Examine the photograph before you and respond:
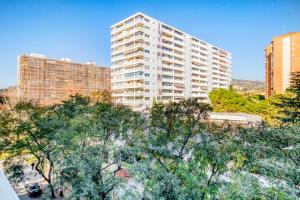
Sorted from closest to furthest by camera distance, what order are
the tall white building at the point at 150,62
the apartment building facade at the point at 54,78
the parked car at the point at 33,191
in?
the parked car at the point at 33,191
the tall white building at the point at 150,62
the apartment building facade at the point at 54,78

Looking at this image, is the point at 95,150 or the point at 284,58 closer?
the point at 95,150

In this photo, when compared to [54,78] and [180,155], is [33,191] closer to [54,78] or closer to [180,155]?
[180,155]

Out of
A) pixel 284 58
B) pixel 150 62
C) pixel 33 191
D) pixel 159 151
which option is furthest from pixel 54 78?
pixel 159 151

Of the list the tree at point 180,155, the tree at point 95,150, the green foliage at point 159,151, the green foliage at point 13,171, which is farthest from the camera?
the green foliage at point 13,171

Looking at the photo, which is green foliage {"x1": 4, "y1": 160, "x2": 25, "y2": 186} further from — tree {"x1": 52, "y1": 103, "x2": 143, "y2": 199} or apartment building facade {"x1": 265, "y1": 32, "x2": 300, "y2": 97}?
apartment building facade {"x1": 265, "y1": 32, "x2": 300, "y2": 97}

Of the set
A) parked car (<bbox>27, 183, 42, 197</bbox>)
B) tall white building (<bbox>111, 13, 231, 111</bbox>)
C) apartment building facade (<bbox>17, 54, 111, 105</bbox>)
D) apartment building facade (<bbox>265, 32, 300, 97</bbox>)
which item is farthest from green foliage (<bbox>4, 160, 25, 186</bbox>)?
apartment building facade (<bbox>17, 54, 111, 105</bbox>)

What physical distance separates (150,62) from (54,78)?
2667cm

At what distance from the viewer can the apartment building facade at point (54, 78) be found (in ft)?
159

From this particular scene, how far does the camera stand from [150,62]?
40.6m

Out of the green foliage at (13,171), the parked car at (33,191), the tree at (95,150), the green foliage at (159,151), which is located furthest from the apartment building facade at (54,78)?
the tree at (95,150)

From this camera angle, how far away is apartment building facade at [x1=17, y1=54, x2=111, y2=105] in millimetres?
48594

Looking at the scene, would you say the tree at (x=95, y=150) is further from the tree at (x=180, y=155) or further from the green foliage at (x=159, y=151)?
the tree at (x=180, y=155)

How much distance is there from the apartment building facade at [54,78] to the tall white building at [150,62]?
51.1 ft

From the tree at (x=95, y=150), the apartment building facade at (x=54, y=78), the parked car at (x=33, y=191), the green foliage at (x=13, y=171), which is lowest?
the parked car at (x=33, y=191)
